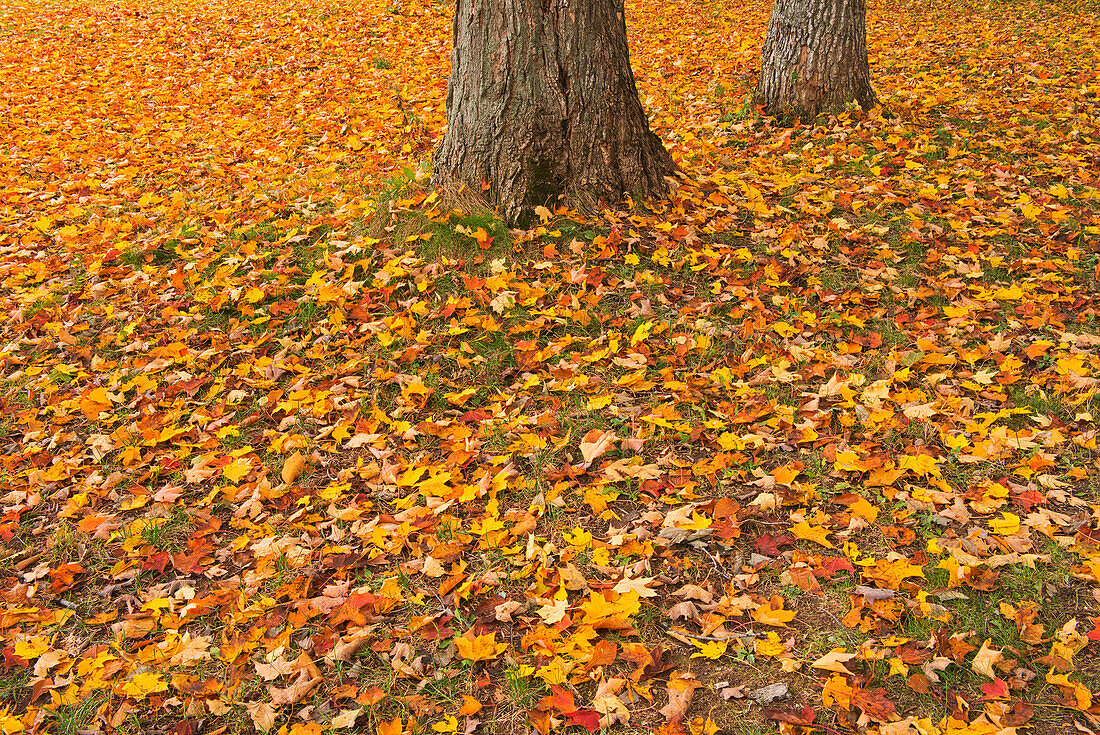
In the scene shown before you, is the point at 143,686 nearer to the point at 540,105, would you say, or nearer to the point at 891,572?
the point at 891,572

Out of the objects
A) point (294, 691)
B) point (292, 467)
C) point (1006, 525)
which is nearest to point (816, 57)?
point (1006, 525)

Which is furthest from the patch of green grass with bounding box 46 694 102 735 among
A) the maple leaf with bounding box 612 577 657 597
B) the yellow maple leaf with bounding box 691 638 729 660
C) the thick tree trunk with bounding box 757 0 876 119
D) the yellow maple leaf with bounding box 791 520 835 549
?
the thick tree trunk with bounding box 757 0 876 119

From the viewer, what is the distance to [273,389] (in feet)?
11.7

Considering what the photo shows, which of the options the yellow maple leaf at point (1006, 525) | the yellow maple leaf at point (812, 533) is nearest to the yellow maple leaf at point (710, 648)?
the yellow maple leaf at point (812, 533)

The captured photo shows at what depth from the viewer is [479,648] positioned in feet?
7.39

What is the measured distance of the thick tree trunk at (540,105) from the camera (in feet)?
13.6

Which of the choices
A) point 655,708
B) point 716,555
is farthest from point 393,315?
point 655,708

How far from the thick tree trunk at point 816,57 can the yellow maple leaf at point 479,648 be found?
533 cm

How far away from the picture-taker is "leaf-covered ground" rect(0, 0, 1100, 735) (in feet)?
7.23

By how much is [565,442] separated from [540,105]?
2.14m

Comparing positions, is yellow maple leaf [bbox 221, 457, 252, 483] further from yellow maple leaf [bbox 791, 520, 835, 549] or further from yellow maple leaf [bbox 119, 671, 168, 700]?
yellow maple leaf [bbox 791, 520, 835, 549]

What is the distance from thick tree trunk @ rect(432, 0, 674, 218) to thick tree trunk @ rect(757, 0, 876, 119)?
7.43 feet

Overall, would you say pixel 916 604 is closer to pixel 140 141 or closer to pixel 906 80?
pixel 906 80

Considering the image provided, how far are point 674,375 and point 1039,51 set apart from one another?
24.2 ft
